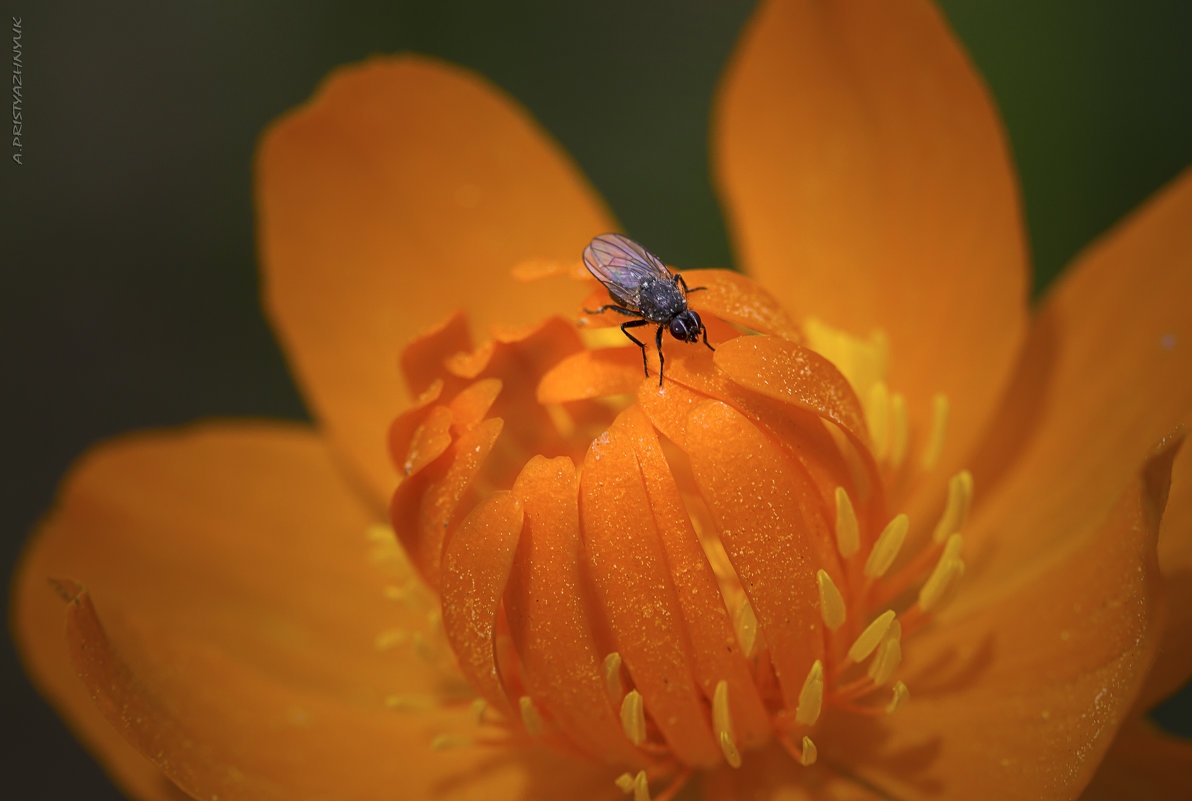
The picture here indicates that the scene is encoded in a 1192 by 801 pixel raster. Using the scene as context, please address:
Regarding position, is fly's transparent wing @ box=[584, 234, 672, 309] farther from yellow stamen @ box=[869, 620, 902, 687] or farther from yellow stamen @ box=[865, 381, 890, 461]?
yellow stamen @ box=[869, 620, 902, 687]

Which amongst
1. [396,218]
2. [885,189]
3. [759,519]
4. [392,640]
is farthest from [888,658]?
[396,218]

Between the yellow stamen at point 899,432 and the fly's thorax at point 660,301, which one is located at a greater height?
the fly's thorax at point 660,301

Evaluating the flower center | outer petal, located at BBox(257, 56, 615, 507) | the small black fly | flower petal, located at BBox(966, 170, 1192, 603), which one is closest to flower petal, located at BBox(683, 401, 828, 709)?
the flower center

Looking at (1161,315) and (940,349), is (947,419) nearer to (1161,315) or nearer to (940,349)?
(940,349)

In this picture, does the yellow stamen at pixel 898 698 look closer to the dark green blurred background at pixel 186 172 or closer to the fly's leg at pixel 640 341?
the fly's leg at pixel 640 341

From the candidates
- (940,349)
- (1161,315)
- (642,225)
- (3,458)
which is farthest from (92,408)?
(1161,315)

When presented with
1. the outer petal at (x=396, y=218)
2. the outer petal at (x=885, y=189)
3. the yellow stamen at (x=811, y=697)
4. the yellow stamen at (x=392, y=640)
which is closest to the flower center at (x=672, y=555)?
the yellow stamen at (x=811, y=697)

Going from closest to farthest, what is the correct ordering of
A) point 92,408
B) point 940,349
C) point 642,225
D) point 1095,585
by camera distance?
1. point 1095,585
2. point 940,349
3. point 642,225
4. point 92,408

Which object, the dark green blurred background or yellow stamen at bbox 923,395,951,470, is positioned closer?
yellow stamen at bbox 923,395,951,470
